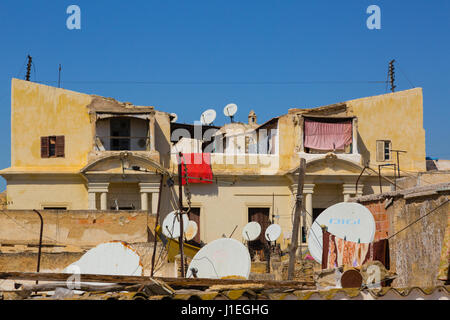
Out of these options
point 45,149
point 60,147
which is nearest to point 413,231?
point 60,147

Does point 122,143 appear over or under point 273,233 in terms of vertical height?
over

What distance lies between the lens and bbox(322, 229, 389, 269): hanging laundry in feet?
48.6

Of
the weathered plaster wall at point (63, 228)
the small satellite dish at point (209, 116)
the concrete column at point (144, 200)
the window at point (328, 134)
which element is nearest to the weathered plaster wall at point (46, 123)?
the concrete column at point (144, 200)

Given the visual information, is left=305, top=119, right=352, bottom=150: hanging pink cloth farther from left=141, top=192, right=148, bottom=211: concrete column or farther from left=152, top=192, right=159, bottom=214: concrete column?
left=141, top=192, right=148, bottom=211: concrete column

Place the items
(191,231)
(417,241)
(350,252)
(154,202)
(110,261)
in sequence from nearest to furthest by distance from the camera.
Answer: (110,261) < (417,241) < (350,252) < (191,231) < (154,202)

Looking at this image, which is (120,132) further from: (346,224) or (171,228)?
(346,224)

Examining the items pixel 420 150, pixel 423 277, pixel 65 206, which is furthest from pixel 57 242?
pixel 420 150

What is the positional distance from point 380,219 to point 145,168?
52.0ft

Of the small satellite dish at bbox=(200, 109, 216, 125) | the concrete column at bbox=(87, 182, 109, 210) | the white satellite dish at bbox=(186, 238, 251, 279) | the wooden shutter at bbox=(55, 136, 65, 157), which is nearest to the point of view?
the white satellite dish at bbox=(186, 238, 251, 279)

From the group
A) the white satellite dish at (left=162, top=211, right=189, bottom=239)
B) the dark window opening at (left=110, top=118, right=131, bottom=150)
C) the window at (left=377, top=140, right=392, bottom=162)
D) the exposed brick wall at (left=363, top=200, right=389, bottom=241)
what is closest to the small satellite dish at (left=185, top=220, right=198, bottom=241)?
the white satellite dish at (left=162, top=211, right=189, bottom=239)

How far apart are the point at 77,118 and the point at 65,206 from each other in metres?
4.03

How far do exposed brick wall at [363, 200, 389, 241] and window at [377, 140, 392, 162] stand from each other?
55.0 feet

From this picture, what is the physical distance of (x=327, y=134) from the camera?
31.4 meters

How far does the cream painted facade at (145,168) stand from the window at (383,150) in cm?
67
